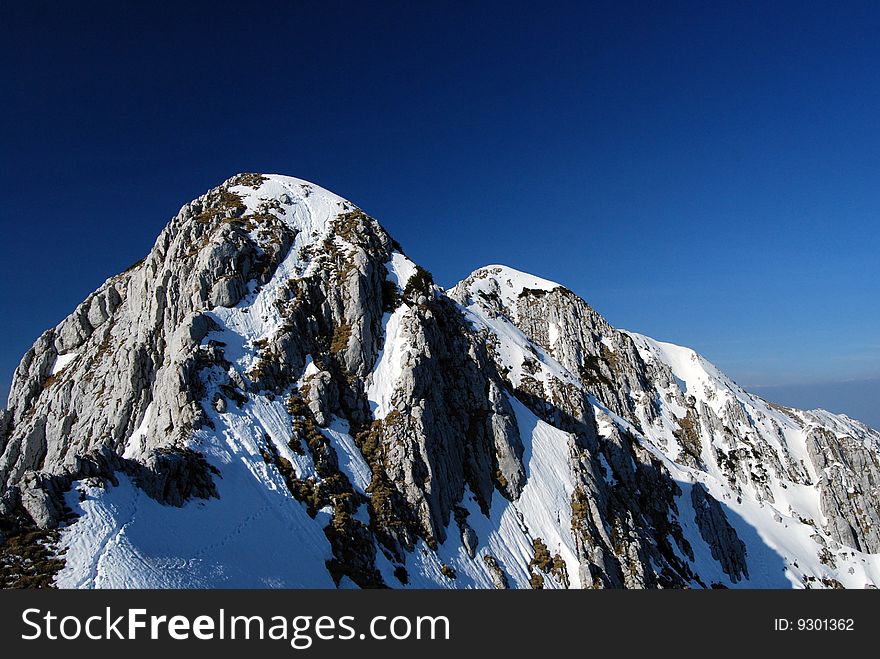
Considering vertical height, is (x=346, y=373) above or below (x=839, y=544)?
above

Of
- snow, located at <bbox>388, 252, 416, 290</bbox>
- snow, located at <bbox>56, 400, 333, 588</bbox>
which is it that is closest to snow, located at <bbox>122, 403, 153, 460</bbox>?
snow, located at <bbox>56, 400, 333, 588</bbox>

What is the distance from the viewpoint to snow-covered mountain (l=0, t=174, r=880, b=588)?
3406cm

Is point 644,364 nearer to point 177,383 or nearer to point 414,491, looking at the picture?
point 414,491

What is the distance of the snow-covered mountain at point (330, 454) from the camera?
3406 cm

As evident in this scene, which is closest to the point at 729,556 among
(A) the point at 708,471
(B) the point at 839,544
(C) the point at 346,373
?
(A) the point at 708,471

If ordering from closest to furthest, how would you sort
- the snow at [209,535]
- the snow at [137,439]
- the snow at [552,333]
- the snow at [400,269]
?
1. the snow at [209,535]
2. the snow at [137,439]
3. the snow at [400,269]
4. the snow at [552,333]

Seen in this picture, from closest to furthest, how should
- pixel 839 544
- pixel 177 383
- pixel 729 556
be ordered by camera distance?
pixel 177 383, pixel 729 556, pixel 839 544

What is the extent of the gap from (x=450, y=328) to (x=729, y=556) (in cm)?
5987

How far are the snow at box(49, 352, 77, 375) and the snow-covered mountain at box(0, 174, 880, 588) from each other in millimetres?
571

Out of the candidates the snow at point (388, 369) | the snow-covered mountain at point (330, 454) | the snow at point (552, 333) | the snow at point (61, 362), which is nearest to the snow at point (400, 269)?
the snow-covered mountain at point (330, 454)

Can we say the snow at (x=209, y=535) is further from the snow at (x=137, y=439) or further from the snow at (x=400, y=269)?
the snow at (x=400, y=269)

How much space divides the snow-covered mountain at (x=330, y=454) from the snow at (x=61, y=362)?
571 mm
